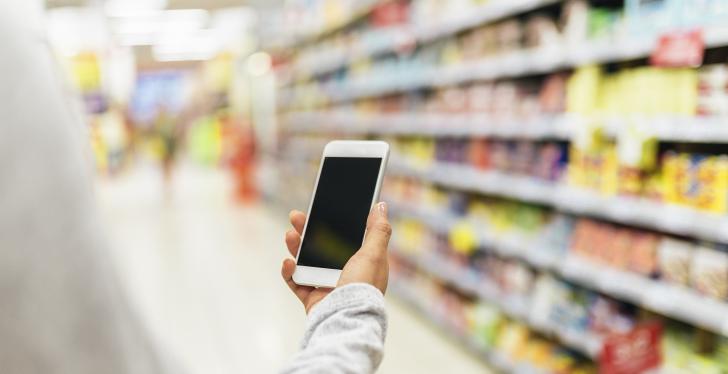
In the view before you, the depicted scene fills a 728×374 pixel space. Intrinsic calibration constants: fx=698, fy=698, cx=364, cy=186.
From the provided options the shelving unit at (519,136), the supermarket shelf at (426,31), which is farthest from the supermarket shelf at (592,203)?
the supermarket shelf at (426,31)

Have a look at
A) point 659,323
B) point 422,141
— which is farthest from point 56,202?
point 422,141

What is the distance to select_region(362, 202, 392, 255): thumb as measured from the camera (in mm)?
911

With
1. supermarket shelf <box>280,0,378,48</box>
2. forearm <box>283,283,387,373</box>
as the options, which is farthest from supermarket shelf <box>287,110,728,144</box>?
forearm <box>283,283,387,373</box>

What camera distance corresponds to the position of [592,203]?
2.73m

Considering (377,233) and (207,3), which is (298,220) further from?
(207,3)

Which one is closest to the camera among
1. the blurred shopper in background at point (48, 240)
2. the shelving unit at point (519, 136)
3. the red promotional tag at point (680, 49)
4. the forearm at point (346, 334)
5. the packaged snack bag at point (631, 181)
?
the blurred shopper in background at point (48, 240)

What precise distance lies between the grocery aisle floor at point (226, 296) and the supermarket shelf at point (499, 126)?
124 centimetres

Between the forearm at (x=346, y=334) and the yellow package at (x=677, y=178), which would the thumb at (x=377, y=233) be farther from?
the yellow package at (x=677, y=178)

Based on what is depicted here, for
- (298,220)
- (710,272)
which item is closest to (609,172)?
(710,272)

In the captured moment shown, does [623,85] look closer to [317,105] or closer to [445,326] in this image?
[445,326]

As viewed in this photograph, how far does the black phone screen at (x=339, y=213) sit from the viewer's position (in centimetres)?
101

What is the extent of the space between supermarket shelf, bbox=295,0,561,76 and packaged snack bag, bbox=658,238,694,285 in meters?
1.18

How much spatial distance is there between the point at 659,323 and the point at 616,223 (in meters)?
0.46

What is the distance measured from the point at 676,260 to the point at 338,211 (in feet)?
5.60
